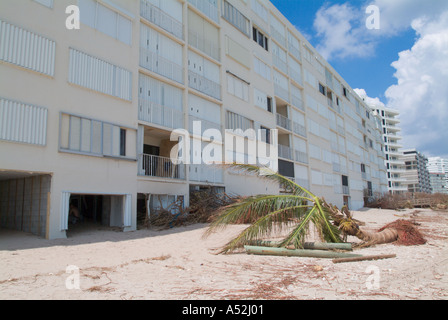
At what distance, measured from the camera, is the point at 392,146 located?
3767 inches

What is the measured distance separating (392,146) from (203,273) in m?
101

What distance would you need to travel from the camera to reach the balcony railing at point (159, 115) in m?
16.4

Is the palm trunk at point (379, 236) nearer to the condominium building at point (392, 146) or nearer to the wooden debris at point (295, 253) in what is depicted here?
the wooden debris at point (295, 253)

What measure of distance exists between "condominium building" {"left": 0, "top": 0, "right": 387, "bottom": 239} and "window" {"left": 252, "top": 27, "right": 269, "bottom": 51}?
13 cm

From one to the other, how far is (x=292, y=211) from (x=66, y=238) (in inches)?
322

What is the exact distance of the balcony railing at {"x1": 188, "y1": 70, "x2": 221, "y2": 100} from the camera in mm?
19734

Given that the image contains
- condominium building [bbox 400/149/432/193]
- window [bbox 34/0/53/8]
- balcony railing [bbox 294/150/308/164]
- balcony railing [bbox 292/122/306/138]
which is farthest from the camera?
condominium building [bbox 400/149/432/193]

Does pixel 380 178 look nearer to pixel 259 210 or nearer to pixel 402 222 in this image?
pixel 402 222

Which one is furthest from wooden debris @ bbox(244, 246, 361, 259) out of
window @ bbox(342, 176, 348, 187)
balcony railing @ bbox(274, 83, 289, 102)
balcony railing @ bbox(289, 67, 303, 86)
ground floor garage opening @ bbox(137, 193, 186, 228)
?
window @ bbox(342, 176, 348, 187)

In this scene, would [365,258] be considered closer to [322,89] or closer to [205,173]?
[205,173]

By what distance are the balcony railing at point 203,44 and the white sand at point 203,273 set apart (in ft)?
44.8

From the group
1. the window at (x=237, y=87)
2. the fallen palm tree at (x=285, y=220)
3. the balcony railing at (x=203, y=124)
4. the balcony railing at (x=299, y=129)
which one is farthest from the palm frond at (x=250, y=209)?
the balcony railing at (x=299, y=129)

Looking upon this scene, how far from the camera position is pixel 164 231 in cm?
1484

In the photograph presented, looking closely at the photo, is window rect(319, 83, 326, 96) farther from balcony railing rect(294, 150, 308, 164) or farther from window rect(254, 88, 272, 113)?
window rect(254, 88, 272, 113)
